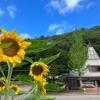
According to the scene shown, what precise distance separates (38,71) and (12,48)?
0.41 meters

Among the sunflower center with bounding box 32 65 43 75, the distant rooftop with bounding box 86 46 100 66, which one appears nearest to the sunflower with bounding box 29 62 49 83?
the sunflower center with bounding box 32 65 43 75

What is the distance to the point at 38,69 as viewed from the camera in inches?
75.2

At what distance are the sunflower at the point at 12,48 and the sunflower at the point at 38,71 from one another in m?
0.35

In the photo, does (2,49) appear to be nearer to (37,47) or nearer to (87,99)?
(37,47)

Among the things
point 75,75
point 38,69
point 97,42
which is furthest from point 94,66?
point 38,69

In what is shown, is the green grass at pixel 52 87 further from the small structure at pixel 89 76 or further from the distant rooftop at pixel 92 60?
the distant rooftop at pixel 92 60

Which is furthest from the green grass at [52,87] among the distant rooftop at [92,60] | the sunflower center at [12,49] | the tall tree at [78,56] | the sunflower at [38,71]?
the distant rooftop at [92,60]

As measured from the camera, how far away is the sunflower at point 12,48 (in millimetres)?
1465

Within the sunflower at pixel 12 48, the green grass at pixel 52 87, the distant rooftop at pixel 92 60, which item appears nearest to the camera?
the sunflower at pixel 12 48

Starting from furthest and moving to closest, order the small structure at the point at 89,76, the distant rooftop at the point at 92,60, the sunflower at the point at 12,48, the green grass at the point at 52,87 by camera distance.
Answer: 1. the distant rooftop at the point at 92,60
2. the small structure at the point at 89,76
3. the green grass at the point at 52,87
4. the sunflower at the point at 12,48

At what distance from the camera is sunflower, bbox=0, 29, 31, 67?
1.46 m

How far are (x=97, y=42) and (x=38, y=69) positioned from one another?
73.2m

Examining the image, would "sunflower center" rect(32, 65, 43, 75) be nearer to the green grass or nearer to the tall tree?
the green grass

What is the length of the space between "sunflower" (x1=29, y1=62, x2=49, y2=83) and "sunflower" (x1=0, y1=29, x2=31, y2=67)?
13.8 inches
